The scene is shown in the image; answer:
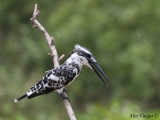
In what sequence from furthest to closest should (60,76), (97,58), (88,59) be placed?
1. (97,58)
2. (60,76)
3. (88,59)

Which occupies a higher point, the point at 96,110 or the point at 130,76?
the point at 130,76

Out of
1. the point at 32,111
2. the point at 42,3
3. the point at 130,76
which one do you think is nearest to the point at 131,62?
the point at 130,76

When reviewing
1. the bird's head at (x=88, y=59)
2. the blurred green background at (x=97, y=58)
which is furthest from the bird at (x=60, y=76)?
the blurred green background at (x=97, y=58)

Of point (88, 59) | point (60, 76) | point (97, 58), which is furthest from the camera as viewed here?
point (97, 58)

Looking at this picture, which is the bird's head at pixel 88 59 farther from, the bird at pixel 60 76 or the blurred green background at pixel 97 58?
the blurred green background at pixel 97 58

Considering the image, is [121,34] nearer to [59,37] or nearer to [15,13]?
[59,37]

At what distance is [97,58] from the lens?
24.2 feet

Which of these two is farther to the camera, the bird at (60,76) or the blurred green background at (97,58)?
the blurred green background at (97,58)

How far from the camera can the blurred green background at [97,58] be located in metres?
7.23

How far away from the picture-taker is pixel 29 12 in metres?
9.02

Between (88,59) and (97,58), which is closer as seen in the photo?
(88,59)

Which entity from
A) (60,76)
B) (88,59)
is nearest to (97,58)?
(60,76)

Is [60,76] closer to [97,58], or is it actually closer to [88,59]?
[88,59]

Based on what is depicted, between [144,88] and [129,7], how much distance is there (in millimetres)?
1711
